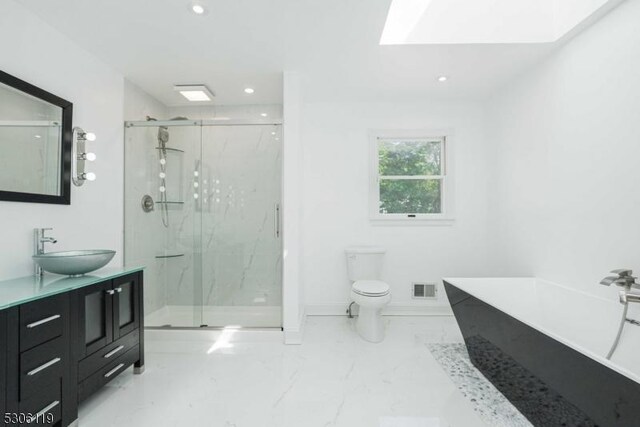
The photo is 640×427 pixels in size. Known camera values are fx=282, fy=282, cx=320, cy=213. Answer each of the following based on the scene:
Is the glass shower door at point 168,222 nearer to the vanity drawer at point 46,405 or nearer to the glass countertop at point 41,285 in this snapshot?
the glass countertop at point 41,285

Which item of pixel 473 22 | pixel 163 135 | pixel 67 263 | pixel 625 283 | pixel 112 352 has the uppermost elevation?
pixel 473 22

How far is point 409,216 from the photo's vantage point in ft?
10.6

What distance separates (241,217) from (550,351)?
2553 mm

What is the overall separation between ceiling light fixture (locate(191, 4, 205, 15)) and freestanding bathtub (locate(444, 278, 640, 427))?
8.16 feet

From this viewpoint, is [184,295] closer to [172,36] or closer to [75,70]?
[75,70]

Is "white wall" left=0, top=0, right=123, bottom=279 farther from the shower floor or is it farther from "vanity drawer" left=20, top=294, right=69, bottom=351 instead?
the shower floor

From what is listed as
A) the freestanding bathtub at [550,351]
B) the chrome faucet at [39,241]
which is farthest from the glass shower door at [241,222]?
the freestanding bathtub at [550,351]

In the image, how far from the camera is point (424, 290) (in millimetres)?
3186

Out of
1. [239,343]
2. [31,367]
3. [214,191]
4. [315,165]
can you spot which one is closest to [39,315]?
[31,367]

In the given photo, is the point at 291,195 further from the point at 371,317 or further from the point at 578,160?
the point at 578,160

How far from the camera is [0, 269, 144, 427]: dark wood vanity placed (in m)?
1.22

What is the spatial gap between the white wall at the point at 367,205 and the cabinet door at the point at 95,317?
1839 millimetres

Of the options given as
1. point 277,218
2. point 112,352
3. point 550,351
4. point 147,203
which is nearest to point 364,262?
point 277,218

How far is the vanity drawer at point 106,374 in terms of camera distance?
1.58 metres
